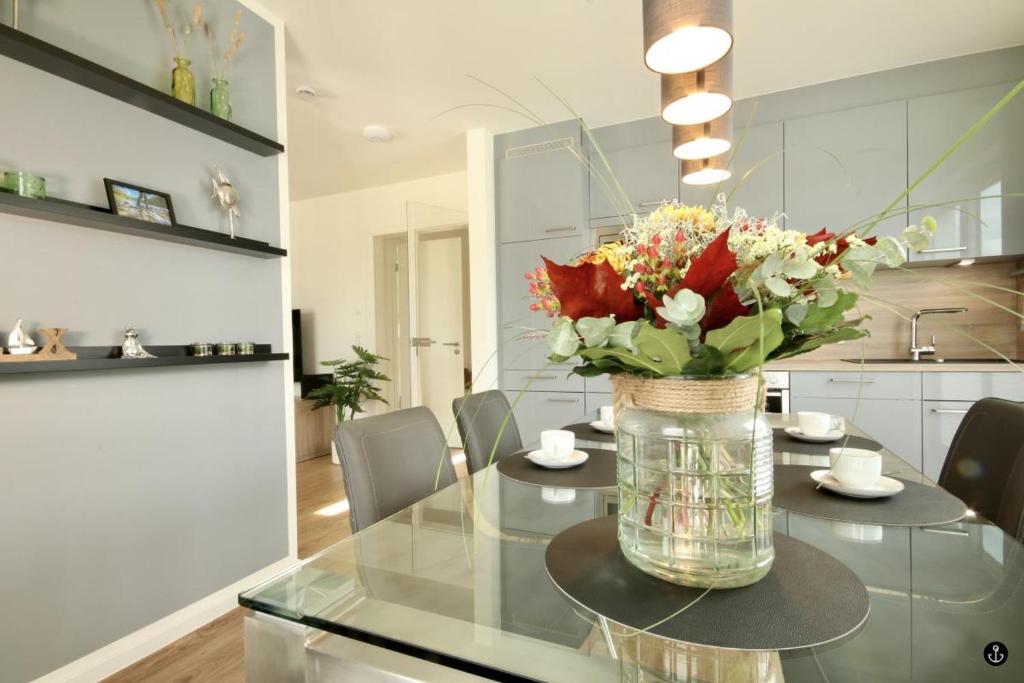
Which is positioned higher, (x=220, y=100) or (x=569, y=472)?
(x=220, y=100)

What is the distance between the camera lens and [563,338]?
620 millimetres

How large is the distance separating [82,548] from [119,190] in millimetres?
1200

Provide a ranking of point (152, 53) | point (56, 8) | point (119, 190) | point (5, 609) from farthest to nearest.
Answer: point (152, 53)
point (119, 190)
point (56, 8)
point (5, 609)

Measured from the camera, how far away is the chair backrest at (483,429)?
64.7 inches

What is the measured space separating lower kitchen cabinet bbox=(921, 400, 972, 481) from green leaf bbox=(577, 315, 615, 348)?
9.85 feet

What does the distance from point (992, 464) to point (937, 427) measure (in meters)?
1.86

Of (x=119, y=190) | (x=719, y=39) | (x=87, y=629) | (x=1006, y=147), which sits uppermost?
(x=1006, y=147)

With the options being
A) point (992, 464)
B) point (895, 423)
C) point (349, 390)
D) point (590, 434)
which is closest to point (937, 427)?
point (895, 423)

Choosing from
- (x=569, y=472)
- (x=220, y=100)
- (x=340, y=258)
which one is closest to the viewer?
(x=569, y=472)

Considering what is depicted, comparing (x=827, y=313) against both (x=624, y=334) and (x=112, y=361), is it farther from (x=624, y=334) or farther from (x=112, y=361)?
(x=112, y=361)

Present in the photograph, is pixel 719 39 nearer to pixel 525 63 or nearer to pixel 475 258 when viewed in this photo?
pixel 525 63

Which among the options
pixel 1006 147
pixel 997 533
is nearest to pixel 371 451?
pixel 997 533

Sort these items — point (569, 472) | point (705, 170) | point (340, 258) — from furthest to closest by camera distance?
point (340, 258) < point (705, 170) < point (569, 472)

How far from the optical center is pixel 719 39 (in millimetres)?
1176
